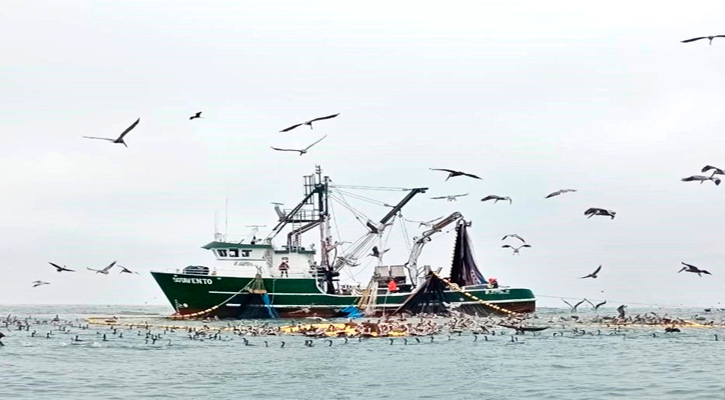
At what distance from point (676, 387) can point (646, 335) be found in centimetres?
2280

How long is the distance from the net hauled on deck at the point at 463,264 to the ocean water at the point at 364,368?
23535mm

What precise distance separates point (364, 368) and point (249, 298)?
30702 mm

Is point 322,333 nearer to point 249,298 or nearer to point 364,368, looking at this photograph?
point 364,368

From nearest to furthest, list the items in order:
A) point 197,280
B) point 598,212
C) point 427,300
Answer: point 598,212 < point 197,280 < point 427,300

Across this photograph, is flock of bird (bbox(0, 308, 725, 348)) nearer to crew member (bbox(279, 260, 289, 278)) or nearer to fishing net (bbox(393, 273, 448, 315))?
fishing net (bbox(393, 273, 448, 315))

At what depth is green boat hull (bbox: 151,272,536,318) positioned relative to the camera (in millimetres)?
62906

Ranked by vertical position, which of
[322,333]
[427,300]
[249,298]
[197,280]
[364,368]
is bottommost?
[364,368]

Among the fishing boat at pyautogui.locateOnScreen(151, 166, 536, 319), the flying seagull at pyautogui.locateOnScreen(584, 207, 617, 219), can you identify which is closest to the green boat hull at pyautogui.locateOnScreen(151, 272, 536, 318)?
the fishing boat at pyautogui.locateOnScreen(151, 166, 536, 319)

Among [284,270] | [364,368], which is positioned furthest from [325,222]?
[364,368]

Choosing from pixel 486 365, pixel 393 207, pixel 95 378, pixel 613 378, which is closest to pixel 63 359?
pixel 95 378

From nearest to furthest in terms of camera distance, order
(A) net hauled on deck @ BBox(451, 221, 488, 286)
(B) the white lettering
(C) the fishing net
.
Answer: (B) the white lettering, (C) the fishing net, (A) net hauled on deck @ BBox(451, 221, 488, 286)

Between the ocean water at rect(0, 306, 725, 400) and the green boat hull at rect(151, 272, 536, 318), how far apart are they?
1534 cm

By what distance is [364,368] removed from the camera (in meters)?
33.1

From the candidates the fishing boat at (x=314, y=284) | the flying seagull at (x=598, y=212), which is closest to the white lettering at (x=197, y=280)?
the fishing boat at (x=314, y=284)
